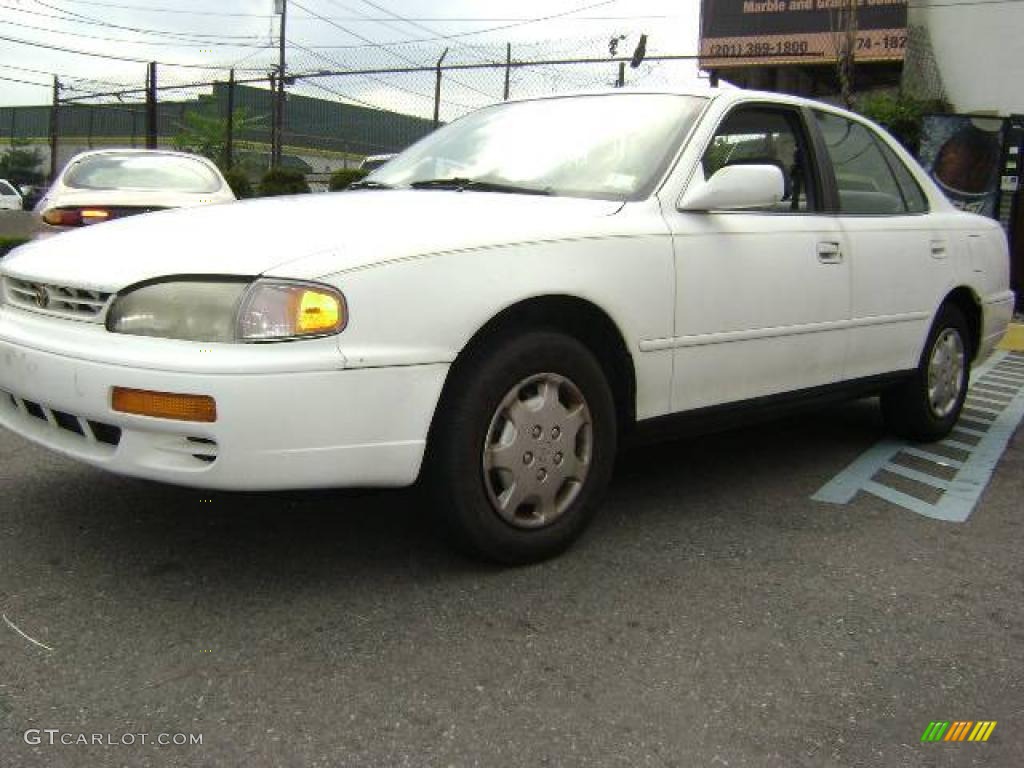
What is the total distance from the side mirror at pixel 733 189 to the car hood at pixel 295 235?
0.32 m

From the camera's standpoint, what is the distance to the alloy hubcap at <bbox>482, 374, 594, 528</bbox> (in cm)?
284

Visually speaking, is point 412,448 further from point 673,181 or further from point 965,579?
point 965,579

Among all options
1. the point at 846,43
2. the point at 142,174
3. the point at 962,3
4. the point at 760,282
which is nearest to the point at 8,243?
the point at 142,174

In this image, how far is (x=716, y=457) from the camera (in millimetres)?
4512

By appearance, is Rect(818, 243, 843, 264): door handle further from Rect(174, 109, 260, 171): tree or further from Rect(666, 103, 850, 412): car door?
Rect(174, 109, 260, 171): tree

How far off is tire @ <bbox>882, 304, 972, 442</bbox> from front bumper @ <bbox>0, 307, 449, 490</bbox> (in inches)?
117

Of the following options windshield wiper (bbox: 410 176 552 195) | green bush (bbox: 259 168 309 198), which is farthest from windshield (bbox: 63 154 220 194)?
green bush (bbox: 259 168 309 198)

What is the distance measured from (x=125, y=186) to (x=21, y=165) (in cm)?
6128

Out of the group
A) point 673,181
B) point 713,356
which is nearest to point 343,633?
point 713,356

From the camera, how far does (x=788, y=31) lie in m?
19.9

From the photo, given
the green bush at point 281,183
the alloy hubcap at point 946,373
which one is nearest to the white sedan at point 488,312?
the alloy hubcap at point 946,373

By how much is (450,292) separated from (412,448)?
43 cm

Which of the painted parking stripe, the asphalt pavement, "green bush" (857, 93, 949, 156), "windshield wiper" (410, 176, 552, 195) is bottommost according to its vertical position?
the asphalt pavement

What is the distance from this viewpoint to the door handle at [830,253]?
385cm
